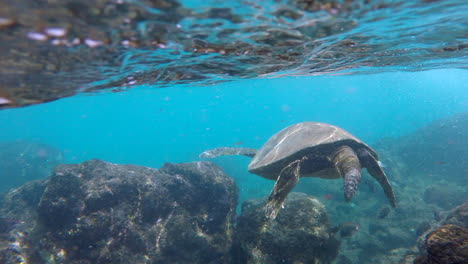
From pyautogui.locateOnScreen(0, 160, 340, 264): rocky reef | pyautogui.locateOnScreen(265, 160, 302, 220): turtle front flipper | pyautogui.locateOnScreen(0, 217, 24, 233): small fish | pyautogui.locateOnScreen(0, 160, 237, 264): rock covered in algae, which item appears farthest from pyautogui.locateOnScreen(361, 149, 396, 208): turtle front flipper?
pyautogui.locateOnScreen(0, 217, 24, 233): small fish

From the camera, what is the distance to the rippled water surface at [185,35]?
464 cm

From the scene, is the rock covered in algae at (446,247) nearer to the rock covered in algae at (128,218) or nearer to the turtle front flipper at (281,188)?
the turtle front flipper at (281,188)

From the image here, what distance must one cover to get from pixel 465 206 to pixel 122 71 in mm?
13137

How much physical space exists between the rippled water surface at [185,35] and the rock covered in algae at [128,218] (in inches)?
152

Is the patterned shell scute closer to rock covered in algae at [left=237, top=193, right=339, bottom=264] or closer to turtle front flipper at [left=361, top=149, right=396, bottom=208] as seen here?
turtle front flipper at [left=361, top=149, right=396, bottom=208]

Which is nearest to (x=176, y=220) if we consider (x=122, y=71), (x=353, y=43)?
(x=122, y=71)

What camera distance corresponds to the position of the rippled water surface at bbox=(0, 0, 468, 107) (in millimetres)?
A: 4645

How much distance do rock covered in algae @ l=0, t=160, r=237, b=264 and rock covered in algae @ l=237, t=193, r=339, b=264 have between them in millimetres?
1549

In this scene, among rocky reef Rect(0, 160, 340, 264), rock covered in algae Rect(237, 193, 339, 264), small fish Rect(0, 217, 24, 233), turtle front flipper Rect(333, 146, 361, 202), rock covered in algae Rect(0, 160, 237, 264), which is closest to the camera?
turtle front flipper Rect(333, 146, 361, 202)

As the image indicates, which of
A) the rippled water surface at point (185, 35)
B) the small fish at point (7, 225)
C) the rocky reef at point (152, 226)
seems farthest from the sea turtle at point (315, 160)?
the small fish at point (7, 225)

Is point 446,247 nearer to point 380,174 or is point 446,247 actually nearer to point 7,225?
point 380,174

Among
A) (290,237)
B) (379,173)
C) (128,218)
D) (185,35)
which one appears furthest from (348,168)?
(128,218)

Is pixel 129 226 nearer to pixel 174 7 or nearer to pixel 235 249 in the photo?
pixel 235 249

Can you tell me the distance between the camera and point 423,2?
17.9ft
